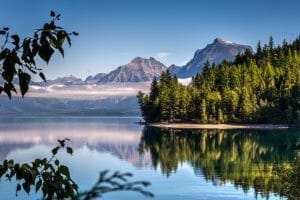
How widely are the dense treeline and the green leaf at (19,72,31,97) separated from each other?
154791mm

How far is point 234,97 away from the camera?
555 feet

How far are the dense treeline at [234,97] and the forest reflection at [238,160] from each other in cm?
2943

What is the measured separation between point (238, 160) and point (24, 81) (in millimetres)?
78664

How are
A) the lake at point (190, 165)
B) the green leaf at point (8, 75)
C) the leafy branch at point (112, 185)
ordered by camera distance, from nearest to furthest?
the leafy branch at point (112, 185) → the green leaf at point (8, 75) → the lake at point (190, 165)

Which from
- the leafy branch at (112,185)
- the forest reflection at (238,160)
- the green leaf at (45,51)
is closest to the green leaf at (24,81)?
the green leaf at (45,51)

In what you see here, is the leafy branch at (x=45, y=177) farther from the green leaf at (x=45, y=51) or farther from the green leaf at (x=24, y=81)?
the green leaf at (x=45, y=51)

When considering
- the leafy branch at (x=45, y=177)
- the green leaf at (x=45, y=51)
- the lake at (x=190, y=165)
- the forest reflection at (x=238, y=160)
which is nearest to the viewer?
the green leaf at (x=45, y=51)

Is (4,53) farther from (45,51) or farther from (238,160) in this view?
(238,160)

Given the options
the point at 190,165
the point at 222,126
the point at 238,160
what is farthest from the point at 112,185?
the point at 222,126

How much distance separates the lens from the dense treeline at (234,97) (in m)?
164

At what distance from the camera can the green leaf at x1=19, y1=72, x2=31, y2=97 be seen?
5191 mm

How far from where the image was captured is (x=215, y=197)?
49312 millimetres

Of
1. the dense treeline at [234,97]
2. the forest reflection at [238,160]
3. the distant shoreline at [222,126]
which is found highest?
the dense treeline at [234,97]

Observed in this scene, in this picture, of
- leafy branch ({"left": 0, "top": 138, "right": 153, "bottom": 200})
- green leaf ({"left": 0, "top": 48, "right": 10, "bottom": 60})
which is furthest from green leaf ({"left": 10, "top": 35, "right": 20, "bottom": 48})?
leafy branch ({"left": 0, "top": 138, "right": 153, "bottom": 200})
